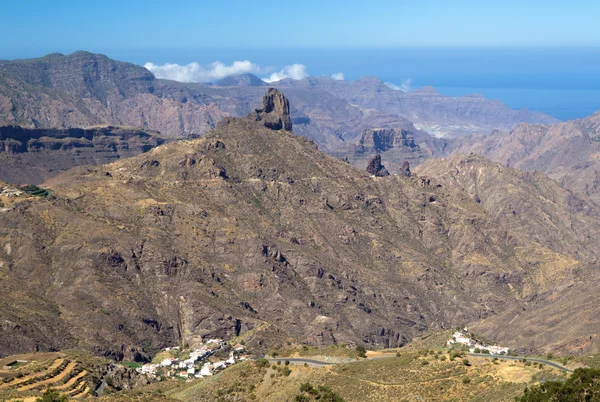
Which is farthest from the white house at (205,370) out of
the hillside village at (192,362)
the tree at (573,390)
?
the tree at (573,390)

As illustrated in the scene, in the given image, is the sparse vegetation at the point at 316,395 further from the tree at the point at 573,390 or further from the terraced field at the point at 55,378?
the terraced field at the point at 55,378

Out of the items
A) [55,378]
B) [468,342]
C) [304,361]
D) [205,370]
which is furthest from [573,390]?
[205,370]

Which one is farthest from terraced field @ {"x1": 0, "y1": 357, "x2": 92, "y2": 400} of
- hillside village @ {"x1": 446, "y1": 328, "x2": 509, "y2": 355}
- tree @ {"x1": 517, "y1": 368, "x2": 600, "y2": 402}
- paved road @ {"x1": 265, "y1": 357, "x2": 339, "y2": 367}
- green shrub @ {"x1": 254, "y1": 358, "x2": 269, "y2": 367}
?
hillside village @ {"x1": 446, "y1": 328, "x2": 509, "y2": 355}

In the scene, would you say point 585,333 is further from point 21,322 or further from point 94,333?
point 21,322

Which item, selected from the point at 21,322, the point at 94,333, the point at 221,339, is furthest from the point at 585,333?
the point at 21,322

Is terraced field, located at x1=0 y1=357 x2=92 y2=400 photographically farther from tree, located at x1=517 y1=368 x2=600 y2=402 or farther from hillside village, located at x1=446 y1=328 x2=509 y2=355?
hillside village, located at x1=446 y1=328 x2=509 y2=355

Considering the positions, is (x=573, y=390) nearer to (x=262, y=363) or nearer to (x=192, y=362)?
(x=262, y=363)
